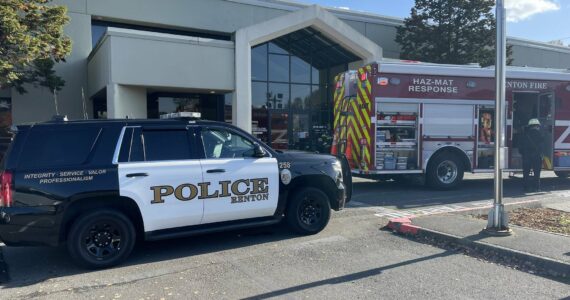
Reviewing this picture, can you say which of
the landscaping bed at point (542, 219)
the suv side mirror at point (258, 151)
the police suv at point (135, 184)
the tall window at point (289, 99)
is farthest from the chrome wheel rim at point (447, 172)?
the tall window at point (289, 99)

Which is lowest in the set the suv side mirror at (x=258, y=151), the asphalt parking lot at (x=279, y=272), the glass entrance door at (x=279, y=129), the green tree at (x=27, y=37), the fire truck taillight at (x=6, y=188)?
the asphalt parking lot at (x=279, y=272)

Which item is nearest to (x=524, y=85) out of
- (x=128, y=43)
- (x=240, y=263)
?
(x=240, y=263)

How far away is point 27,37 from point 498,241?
459 inches

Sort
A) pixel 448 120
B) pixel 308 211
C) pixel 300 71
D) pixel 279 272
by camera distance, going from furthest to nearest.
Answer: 1. pixel 300 71
2. pixel 448 120
3. pixel 308 211
4. pixel 279 272

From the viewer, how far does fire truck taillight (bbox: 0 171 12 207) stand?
5078 mm

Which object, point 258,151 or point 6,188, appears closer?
point 6,188

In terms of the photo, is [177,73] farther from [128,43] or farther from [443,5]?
[443,5]

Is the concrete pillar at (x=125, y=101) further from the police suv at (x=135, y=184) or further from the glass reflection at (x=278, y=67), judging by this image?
the police suv at (x=135, y=184)

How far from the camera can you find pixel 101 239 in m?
5.51

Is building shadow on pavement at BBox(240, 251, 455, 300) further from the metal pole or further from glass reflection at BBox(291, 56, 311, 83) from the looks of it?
glass reflection at BBox(291, 56, 311, 83)

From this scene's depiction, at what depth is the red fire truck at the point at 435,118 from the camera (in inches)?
429

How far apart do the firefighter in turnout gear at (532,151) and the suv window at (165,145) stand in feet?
29.1

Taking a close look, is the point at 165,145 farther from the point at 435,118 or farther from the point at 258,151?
the point at 435,118

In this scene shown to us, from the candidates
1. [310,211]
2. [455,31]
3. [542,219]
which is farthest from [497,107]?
[455,31]
